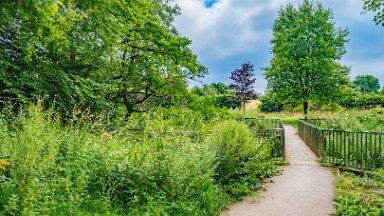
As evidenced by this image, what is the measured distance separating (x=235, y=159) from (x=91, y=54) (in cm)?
714

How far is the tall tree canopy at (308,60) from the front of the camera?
2959 centimetres

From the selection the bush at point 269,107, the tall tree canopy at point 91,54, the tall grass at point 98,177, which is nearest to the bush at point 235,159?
the tall grass at point 98,177

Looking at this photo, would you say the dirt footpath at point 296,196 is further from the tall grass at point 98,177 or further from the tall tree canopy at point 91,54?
the tall tree canopy at point 91,54

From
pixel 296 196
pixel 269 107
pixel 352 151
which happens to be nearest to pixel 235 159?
pixel 296 196

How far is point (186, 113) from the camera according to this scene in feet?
42.2

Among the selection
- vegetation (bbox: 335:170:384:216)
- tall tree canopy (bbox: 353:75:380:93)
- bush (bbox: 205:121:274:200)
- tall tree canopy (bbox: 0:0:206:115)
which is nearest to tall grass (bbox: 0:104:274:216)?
bush (bbox: 205:121:274:200)

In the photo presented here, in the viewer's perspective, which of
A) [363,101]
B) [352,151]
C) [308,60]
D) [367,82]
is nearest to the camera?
[352,151]

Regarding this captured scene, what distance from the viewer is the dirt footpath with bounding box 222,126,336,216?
5.56 m

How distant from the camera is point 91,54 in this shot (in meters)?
11.7

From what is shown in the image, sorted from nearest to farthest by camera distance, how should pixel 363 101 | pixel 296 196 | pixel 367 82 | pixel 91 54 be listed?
pixel 296 196 < pixel 91 54 < pixel 363 101 < pixel 367 82

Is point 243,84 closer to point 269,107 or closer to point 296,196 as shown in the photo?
point 269,107

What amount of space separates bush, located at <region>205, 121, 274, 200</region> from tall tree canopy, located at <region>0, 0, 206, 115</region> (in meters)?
3.78

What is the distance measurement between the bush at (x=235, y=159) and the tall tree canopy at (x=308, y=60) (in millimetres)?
23435

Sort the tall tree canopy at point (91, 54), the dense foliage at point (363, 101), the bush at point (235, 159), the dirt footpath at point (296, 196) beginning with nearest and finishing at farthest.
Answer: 1. the dirt footpath at point (296, 196)
2. the bush at point (235, 159)
3. the tall tree canopy at point (91, 54)
4. the dense foliage at point (363, 101)
